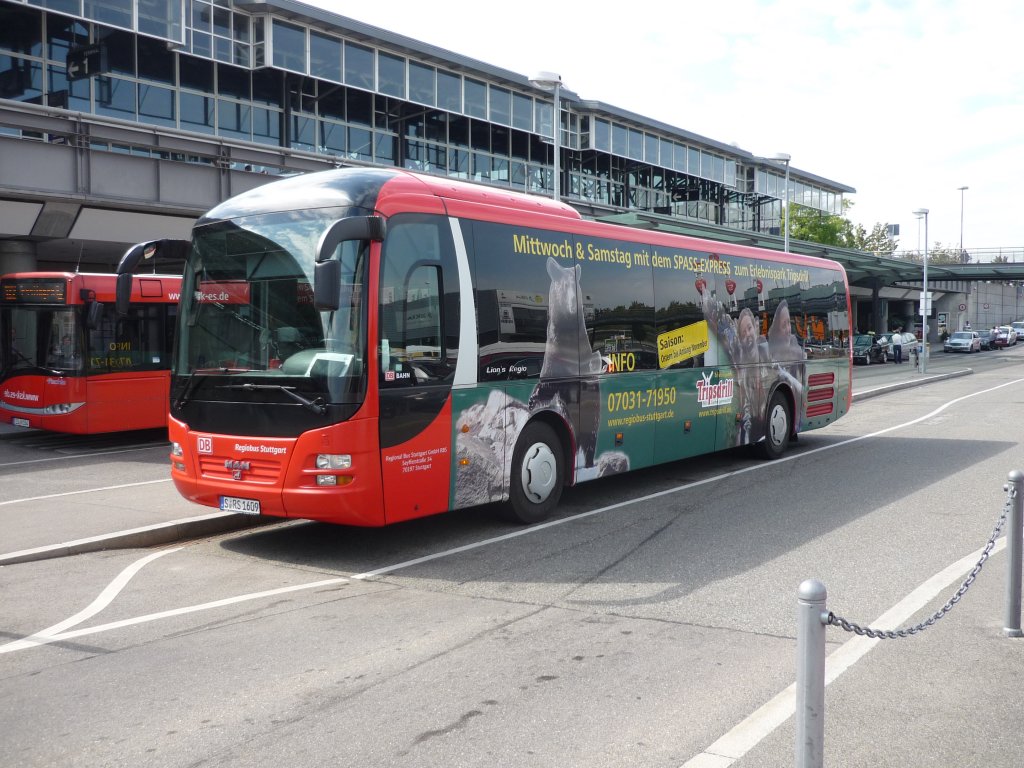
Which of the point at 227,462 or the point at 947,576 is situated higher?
the point at 227,462

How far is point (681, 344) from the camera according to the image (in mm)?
11812

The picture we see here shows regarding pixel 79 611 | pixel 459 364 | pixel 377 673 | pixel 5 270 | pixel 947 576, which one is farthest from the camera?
pixel 5 270

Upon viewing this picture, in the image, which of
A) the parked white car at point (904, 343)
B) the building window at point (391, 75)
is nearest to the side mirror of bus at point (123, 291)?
the building window at point (391, 75)

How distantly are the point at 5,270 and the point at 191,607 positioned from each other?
18952mm

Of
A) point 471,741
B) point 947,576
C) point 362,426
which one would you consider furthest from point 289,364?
point 947,576

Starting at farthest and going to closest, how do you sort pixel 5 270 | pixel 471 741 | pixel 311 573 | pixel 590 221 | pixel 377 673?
pixel 5 270 < pixel 590 221 < pixel 311 573 < pixel 377 673 < pixel 471 741

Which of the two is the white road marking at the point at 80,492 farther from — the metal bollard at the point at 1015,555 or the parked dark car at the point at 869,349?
the parked dark car at the point at 869,349

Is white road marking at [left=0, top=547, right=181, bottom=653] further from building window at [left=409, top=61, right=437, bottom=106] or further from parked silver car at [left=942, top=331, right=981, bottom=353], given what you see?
parked silver car at [left=942, top=331, right=981, bottom=353]

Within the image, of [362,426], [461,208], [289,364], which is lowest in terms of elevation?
[362,426]

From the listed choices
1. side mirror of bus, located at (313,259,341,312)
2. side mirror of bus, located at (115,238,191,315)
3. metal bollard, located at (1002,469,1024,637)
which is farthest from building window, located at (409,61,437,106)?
metal bollard, located at (1002,469,1024,637)

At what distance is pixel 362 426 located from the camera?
7.47 m

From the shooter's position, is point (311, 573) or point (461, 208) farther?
point (461, 208)

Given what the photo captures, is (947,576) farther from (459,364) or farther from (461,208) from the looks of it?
(461,208)

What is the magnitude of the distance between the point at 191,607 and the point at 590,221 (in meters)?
5.99
